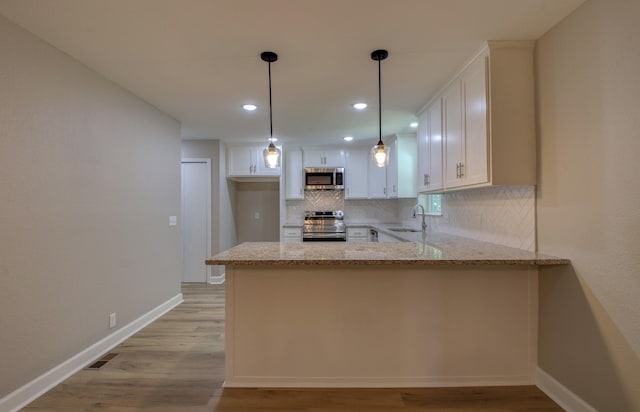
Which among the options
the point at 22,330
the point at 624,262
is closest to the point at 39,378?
the point at 22,330

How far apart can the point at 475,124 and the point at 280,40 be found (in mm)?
1496

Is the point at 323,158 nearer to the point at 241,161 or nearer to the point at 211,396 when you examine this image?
the point at 241,161

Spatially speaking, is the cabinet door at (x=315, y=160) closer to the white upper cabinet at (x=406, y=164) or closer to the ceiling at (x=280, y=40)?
the white upper cabinet at (x=406, y=164)

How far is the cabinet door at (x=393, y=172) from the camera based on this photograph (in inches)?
175

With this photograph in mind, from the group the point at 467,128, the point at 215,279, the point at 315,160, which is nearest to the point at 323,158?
the point at 315,160

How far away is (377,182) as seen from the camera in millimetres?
5039

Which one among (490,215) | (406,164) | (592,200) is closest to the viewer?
(592,200)

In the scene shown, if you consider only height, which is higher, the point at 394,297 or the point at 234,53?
the point at 234,53

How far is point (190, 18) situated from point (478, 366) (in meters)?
2.86

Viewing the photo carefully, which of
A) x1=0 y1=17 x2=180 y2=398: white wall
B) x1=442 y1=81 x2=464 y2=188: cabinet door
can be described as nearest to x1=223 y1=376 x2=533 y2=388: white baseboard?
x1=0 y1=17 x2=180 y2=398: white wall

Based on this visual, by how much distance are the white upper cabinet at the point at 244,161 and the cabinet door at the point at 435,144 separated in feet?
9.09

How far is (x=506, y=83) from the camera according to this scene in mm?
1999

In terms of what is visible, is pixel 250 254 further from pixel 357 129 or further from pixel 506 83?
pixel 357 129

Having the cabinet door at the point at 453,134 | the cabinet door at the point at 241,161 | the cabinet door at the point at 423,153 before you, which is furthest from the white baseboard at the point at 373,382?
the cabinet door at the point at 241,161
